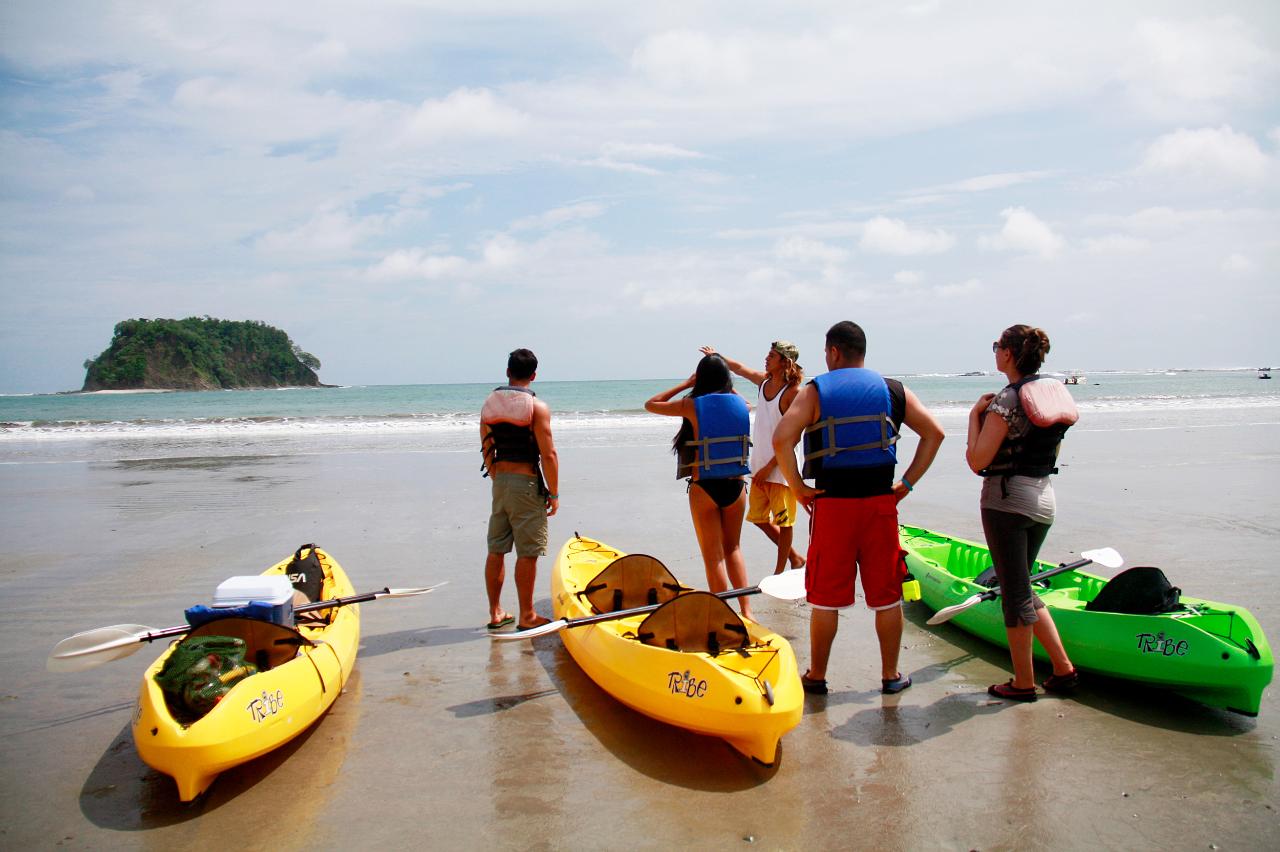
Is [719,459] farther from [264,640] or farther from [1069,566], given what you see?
[264,640]

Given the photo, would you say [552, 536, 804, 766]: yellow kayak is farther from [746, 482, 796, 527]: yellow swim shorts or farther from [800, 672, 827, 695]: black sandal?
[746, 482, 796, 527]: yellow swim shorts

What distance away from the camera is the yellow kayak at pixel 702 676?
11.8 feet

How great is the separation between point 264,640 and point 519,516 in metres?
1.90

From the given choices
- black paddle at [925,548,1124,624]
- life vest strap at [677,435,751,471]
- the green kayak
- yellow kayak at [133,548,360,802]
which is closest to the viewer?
yellow kayak at [133,548,360,802]

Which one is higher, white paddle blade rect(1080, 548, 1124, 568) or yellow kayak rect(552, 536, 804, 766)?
white paddle blade rect(1080, 548, 1124, 568)

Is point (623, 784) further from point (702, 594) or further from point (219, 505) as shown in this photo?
point (219, 505)

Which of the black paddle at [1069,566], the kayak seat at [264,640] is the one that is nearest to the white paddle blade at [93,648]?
the kayak seat at [264,640]

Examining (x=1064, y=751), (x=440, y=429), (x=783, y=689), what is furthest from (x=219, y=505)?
(x=440, y=429)

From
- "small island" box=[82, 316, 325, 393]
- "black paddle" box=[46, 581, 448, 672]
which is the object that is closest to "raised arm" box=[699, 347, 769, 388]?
"black paddle" box=[46, 581, 448, 672]

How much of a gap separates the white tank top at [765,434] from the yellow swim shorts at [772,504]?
0.20ft

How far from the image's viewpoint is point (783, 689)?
3689mm

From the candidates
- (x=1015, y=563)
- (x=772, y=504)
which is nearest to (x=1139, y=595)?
(x=1015, y=563)

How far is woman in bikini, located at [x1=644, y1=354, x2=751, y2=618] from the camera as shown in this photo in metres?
5.36

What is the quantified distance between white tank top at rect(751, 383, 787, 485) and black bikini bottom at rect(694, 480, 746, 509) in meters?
0.70
